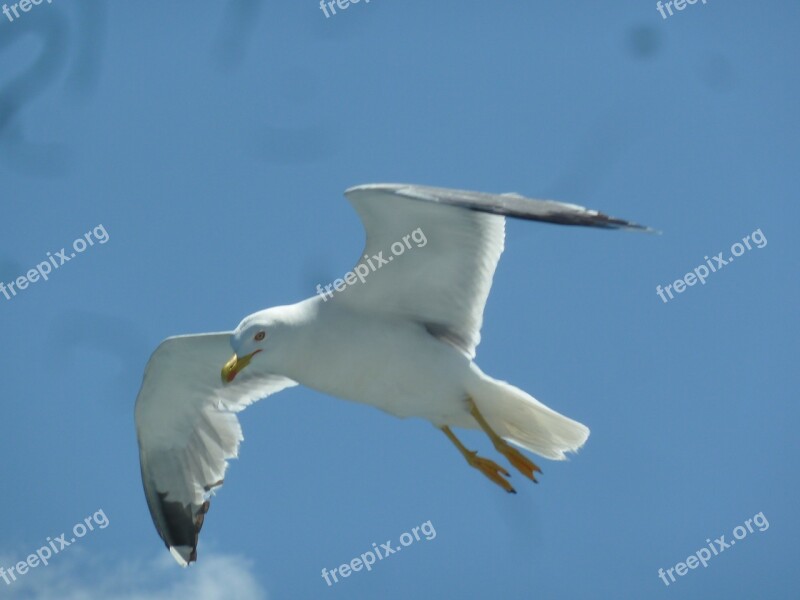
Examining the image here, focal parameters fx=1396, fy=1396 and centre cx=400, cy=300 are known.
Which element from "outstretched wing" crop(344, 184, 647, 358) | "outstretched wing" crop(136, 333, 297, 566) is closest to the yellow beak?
"outstretched wing" crop(344, 184, 647, 358)

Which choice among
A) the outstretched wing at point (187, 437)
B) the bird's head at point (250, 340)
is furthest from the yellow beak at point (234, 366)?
the outstretched wing at point (187, 437)

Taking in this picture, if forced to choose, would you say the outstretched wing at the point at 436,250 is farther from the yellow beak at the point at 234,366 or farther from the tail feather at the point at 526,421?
the yellow beak at the point at 234,366

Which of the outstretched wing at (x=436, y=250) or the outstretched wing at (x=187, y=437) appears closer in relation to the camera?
the outstretched wing at (x=436, y=250)

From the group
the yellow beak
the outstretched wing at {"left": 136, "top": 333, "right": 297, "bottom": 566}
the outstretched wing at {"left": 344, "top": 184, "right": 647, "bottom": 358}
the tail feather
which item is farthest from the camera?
the outstretched wing at {"left": 136, "top": 333, "right": 297, "bottom": 566}

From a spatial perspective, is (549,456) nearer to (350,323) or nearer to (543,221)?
(350,323)

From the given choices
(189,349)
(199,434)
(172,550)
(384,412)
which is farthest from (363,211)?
(172,550)

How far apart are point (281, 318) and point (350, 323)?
47cm

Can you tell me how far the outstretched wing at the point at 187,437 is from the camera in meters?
9.71

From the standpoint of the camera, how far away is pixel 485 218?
330 inches

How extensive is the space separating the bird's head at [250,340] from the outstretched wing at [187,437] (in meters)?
1.34

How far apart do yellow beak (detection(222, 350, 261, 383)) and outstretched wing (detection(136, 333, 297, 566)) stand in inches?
52.7

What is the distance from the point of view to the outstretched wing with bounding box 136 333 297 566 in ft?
31.9

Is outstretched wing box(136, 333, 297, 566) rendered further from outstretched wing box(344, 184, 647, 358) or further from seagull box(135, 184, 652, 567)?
outstretched wing box(344, 184, 647, 358)

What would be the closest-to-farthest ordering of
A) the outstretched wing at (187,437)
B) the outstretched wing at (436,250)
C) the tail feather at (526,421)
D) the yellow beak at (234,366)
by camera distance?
the outstretched wing at (436,250), the yellow beak at (234,366), the tail feather at (526,421), the outstretched wing at (187,437)
